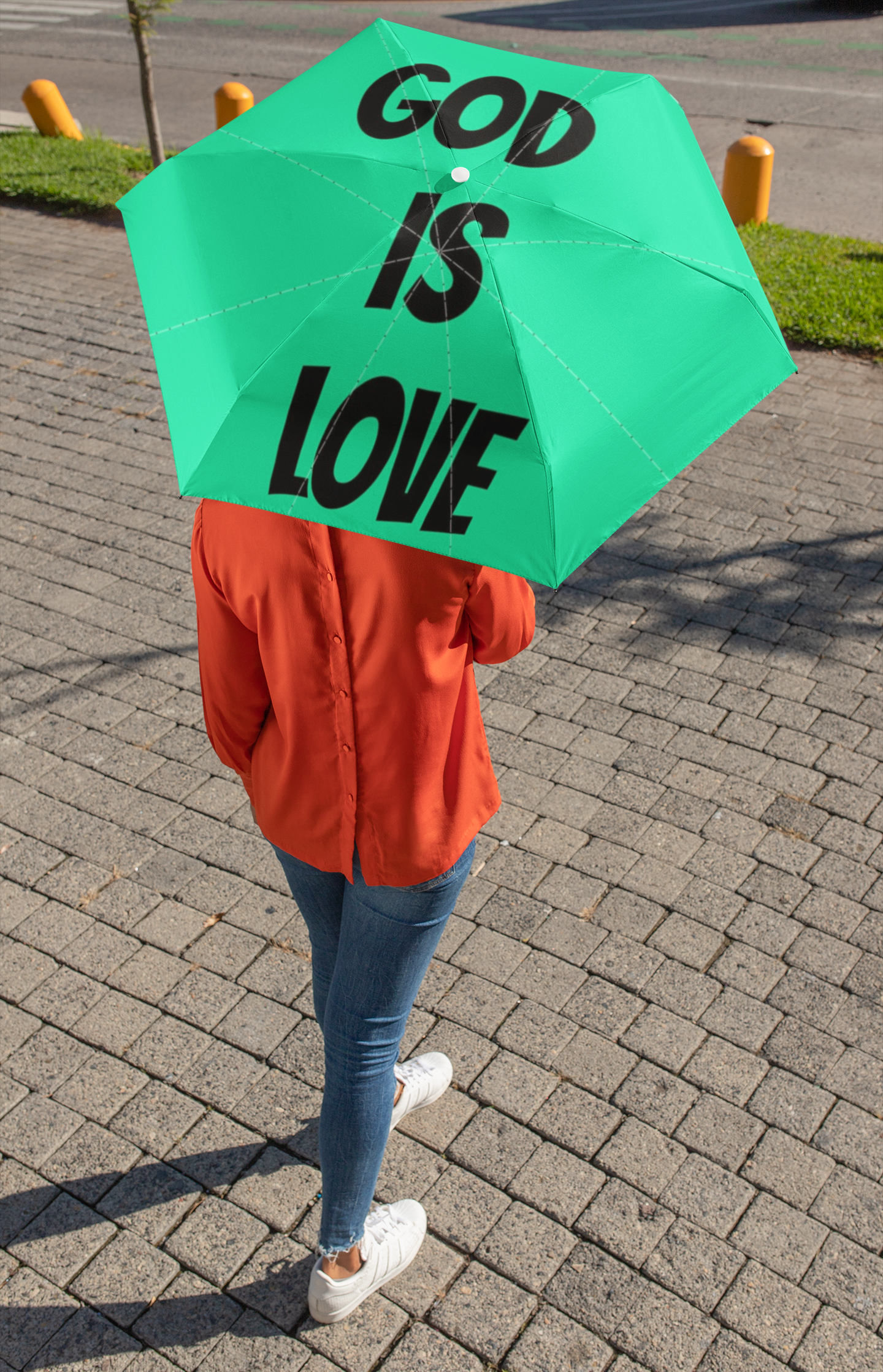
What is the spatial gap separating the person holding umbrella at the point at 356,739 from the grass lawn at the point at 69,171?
30.7 ft

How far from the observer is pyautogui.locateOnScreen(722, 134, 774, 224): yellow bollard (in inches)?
376

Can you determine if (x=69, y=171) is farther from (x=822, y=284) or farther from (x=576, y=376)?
(x=576, y=376)

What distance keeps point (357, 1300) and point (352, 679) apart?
1.57m

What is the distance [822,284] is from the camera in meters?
8.34

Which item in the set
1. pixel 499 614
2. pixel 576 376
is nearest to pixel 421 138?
pixel 576 376

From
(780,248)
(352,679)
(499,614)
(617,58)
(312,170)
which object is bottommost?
(617,58)

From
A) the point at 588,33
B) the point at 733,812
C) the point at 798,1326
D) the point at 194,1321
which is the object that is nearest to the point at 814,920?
the point at 733,812

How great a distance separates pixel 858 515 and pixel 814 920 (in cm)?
269

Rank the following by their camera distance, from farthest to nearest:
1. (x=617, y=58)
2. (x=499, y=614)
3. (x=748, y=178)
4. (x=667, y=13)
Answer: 1. (x=667, y=13)
2. (x=617, y=58)
3. (x=748, y=178)
4. (x=499, y=614)

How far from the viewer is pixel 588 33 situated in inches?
729

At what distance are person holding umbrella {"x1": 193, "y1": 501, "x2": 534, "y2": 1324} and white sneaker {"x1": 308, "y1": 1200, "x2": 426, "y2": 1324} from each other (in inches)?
4.0

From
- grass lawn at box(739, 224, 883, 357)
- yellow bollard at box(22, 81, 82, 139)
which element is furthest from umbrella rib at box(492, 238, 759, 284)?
yellow bollard at box(22, 81, 82, 139)

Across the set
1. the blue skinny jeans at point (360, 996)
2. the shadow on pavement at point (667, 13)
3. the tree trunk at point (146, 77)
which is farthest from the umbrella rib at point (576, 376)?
the shadow on pavement at point (667, 13)

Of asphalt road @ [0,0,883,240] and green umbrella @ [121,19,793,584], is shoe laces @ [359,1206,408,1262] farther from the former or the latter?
asphalt road @ [0,0,883,240]
